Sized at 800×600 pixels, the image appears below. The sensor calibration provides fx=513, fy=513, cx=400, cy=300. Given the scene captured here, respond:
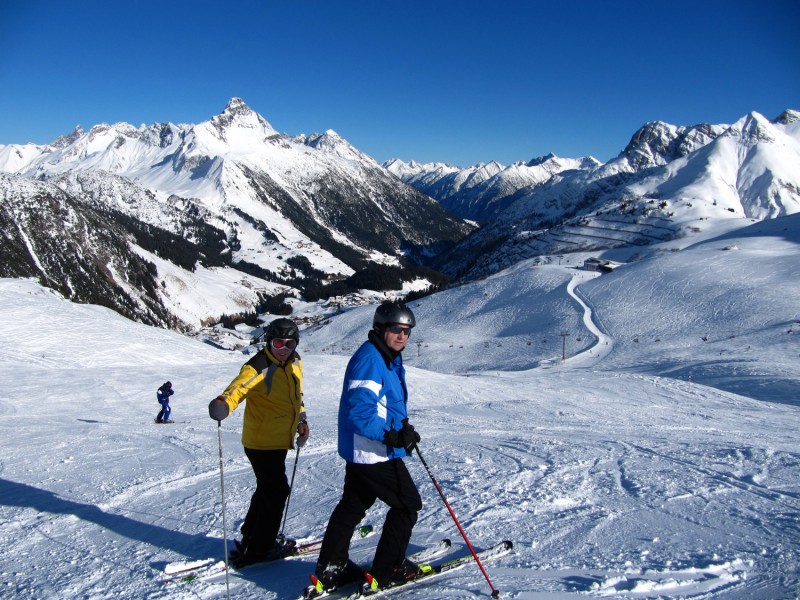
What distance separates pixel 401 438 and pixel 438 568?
1771 millimetres

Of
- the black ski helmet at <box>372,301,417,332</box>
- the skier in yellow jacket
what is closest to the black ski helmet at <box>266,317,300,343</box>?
the skier in yellow jacket

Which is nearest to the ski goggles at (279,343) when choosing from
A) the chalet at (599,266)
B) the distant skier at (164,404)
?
the distant skier at (164,404)

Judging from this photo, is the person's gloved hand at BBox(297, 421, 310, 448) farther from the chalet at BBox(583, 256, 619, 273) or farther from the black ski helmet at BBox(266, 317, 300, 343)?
the chalet at BBox(583, 256, 619, 273)

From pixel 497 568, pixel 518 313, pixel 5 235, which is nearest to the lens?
pixel 497 568

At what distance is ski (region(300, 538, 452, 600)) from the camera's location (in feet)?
16.0

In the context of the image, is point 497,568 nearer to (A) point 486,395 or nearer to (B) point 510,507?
(B) point 510,507

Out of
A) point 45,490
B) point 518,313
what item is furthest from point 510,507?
point 518,313

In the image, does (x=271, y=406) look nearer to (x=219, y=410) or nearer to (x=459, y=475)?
(x=219, y=410)

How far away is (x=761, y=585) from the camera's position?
4.90 meters

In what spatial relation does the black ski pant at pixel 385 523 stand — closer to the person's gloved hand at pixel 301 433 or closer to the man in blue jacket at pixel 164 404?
the person's gloved hand at pixel 301 433

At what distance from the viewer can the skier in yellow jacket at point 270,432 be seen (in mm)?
5691

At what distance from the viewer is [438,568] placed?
5.38m

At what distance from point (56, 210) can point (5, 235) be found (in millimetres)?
24493

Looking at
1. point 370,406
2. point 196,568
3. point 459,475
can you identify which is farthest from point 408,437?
point 459,475
